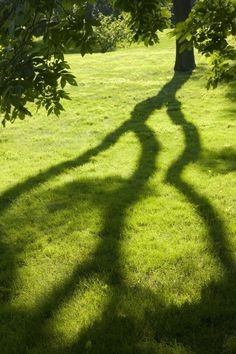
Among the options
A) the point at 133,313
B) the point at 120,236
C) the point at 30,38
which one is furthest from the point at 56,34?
the point at 120,236

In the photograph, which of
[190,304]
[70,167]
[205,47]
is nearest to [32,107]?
[70,167]

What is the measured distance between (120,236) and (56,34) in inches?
152

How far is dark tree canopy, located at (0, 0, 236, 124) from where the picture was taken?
427 centimetres

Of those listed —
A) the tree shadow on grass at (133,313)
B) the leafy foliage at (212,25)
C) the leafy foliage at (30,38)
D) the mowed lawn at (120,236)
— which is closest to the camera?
the leafy foliage at (30,38)

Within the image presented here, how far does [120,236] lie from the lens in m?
7.43

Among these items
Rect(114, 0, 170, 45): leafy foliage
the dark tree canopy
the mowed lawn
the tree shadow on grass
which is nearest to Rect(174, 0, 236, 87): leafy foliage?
the dark tree canopy

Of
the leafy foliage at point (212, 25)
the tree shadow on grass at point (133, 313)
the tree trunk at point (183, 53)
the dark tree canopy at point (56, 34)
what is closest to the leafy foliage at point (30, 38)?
the dark tree canopy at point (56, 34)

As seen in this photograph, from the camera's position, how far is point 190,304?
5.56 meters

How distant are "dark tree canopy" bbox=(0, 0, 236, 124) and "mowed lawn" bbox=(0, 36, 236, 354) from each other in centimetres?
250

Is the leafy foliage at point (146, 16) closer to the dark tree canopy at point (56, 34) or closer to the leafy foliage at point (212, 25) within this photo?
the dark tree canopy at point (56, 34)

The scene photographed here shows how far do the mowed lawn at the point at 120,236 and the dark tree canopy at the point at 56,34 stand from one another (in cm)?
250

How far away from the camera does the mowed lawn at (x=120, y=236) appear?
5219 mm

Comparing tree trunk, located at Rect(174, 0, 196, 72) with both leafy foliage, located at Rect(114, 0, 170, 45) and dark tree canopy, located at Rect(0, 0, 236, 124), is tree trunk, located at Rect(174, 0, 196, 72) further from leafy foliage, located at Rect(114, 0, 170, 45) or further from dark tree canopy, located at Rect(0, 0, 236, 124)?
dark tree canopy, located at Rect(0, 0, 236, 124)

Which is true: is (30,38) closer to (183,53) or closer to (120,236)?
(120,236)
